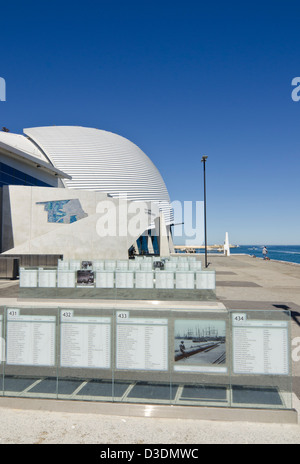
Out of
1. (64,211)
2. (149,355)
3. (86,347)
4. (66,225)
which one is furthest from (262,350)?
(64,211)

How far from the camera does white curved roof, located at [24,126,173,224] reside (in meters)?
76.1

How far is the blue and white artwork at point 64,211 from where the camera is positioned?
119 feet

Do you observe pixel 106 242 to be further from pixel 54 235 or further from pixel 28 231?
pixel 28 231

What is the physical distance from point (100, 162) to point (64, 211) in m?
46.0

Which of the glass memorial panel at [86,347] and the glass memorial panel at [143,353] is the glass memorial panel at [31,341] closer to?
the glass memorial panel at [86,347]

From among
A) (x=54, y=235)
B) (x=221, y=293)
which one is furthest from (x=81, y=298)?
(x=54, y=235)

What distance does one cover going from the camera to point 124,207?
37344 mm

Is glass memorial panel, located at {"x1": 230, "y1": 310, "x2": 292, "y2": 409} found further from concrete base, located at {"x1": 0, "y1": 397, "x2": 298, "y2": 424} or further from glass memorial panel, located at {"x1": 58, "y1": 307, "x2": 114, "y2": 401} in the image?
glass memorial panel, located at {"x1": 58, "y1": 307, "x2": 114, "y2": 401}

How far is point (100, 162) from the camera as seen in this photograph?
80.9 meters

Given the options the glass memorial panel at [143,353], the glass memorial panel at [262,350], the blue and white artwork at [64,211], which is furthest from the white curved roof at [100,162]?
the glass memorial panel at [262,350]

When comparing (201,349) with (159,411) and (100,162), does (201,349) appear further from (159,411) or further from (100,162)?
(100,162)

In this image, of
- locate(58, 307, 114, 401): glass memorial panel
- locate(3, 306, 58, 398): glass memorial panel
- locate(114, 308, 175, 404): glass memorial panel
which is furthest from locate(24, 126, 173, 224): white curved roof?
locate(114, 308, 175, 404): glass memorial panel

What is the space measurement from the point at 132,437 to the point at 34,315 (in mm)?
2281

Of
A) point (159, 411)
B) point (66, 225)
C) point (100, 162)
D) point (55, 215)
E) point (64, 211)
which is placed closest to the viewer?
point (159, 411)
